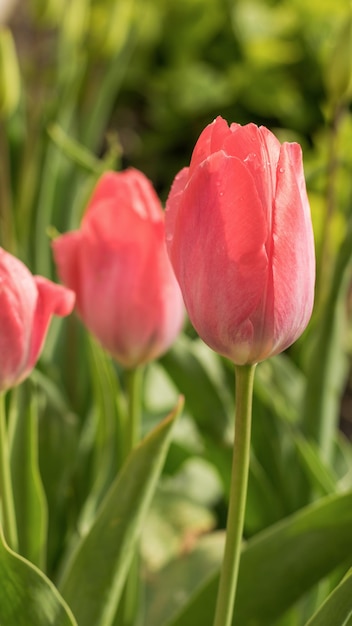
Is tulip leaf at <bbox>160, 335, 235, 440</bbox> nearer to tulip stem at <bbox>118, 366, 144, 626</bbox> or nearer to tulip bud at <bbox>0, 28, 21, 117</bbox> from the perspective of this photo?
tulip stem at <bbox>118, 366, 144, 626</bbox>

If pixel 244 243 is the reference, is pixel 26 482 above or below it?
below

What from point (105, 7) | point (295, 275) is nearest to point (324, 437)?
point (295, 275)

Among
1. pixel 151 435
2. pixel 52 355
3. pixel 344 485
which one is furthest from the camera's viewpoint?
pixel 52 355

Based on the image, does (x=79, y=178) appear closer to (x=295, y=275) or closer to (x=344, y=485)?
(x=344, y=485)

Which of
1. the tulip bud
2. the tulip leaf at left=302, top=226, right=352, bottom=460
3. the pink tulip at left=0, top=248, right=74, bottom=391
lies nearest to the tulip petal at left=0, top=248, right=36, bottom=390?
the pink tulip at left=0, top=248, right=74, bottom=391

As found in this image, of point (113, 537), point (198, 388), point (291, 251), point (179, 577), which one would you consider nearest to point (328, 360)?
point (198, 388)

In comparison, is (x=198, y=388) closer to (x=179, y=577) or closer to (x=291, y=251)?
(x=179, y=577)
